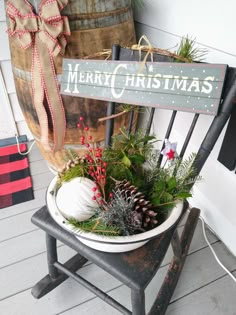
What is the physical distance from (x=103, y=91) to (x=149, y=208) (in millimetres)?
311

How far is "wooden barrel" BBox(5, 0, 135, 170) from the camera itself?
886mm

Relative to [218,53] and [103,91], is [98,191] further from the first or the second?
[218,53]

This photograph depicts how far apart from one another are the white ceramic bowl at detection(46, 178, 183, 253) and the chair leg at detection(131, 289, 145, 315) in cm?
9

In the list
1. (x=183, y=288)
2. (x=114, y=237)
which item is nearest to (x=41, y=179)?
(x=183, y=288)

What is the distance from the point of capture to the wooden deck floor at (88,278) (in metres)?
0.89

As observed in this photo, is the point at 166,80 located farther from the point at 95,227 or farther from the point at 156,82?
the point at 95,227

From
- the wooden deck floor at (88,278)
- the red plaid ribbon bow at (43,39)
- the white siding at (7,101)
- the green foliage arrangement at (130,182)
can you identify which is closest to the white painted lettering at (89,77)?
the green foliage arrangement at (130,182)

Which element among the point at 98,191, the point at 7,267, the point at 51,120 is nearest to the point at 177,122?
the point at 51,120

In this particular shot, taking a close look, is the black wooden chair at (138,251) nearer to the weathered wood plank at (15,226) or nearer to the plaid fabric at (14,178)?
the weathered wood plank at (15,226)

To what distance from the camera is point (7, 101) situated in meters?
1.56

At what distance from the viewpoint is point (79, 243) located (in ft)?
2.16

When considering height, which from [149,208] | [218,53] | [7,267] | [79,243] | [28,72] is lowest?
[7,267]

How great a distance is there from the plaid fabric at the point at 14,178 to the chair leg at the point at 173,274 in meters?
0.71

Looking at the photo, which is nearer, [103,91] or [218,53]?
[103,91]
